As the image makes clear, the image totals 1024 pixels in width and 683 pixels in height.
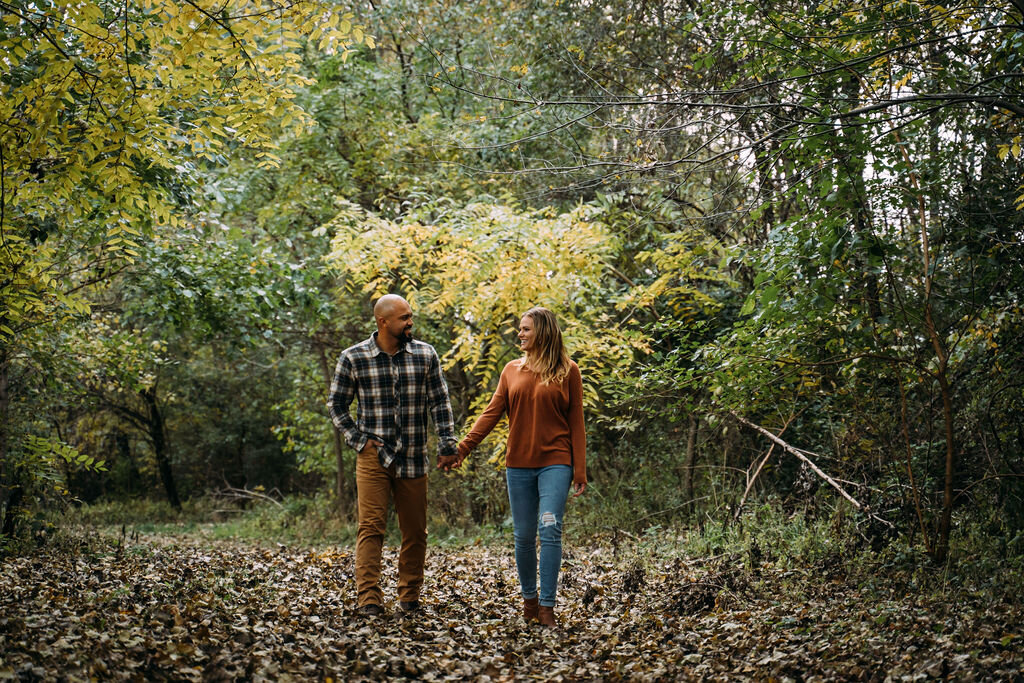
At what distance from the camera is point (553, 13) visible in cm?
1203

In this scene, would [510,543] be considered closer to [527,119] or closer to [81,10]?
[527,119]

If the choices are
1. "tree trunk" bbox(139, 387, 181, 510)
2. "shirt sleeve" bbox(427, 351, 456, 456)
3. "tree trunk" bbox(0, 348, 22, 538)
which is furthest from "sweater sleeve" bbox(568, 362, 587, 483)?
"tree trunk" bbox(139, 387, 181, 510)

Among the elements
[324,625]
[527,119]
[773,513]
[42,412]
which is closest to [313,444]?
[42,412]

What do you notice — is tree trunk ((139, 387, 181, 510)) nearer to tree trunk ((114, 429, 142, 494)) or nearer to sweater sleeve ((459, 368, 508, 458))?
tree trunk ((114, 429, 142, 494))

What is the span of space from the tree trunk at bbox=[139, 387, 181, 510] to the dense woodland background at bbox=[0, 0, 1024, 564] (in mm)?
4365

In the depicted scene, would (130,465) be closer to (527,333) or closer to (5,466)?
(5,466)

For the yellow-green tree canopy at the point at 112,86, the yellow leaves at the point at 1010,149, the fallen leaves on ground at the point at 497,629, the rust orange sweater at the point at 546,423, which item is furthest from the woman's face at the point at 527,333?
the yellow leaves at the point at 1010,149

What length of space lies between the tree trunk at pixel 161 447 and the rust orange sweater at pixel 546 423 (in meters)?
18.1

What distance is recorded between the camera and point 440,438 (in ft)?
18.9

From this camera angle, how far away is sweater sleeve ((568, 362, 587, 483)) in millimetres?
5211

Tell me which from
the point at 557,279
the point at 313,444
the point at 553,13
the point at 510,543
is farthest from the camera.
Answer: the point at 313,444

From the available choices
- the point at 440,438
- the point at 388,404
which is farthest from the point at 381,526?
the point at 388,404

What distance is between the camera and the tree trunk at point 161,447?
21.4 metres

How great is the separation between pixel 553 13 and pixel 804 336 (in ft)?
22.5
